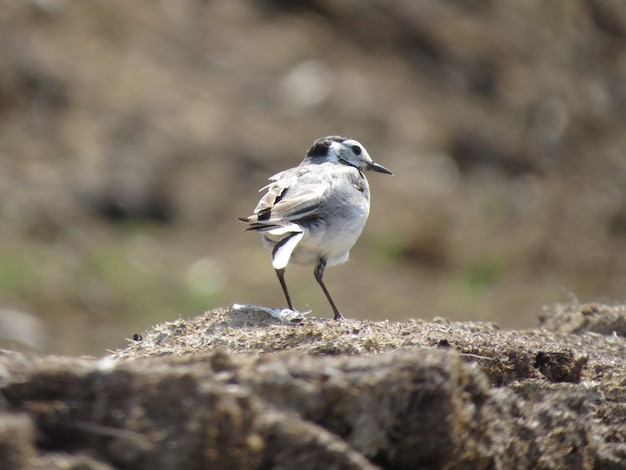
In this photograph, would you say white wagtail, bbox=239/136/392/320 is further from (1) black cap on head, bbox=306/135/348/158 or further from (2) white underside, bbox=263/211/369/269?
(1) black cap on head, bbox=306/135/348/158

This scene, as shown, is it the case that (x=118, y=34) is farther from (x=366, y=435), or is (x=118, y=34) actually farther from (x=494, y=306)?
(x=366, y=435)

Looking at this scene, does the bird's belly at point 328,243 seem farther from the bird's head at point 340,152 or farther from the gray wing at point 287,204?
the bird's head at point 340,152

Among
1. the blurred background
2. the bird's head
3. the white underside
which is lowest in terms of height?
the white underside

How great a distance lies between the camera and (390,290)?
17.3m

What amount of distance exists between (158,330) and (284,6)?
17139mm

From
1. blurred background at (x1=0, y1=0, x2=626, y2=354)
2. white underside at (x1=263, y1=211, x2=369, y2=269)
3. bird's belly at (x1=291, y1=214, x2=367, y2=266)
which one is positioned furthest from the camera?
blurred background at (x1=0, y1=0, x2=626, y2=354)

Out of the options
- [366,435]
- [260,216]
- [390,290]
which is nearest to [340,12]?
[390,290]

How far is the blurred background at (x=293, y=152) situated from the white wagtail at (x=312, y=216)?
6260 mm

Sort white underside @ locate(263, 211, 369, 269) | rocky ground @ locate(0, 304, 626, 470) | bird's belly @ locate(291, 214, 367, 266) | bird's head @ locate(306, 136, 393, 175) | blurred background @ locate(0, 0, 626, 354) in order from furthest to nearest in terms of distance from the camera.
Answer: blurred background @ locate(0, 0, 626, 354) → bird's head @ locate(306, 136, 393, 175) → bird's belly @ locate(291, 214, 367, 266) → white underside @ locate(263, 211, 369, 269) → rocky ground @ locate(0, 304, 626, 470)

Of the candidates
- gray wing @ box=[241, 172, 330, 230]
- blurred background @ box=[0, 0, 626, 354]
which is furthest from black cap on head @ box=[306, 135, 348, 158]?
blurred background @ box=[0, 0, 626, 354]

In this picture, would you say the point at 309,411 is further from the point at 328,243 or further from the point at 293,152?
the point at 293,152

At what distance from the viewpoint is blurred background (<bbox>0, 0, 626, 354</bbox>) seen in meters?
16.8

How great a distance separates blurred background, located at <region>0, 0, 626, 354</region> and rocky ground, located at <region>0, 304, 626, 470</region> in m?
8.88

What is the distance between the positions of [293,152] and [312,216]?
39.7 ft
